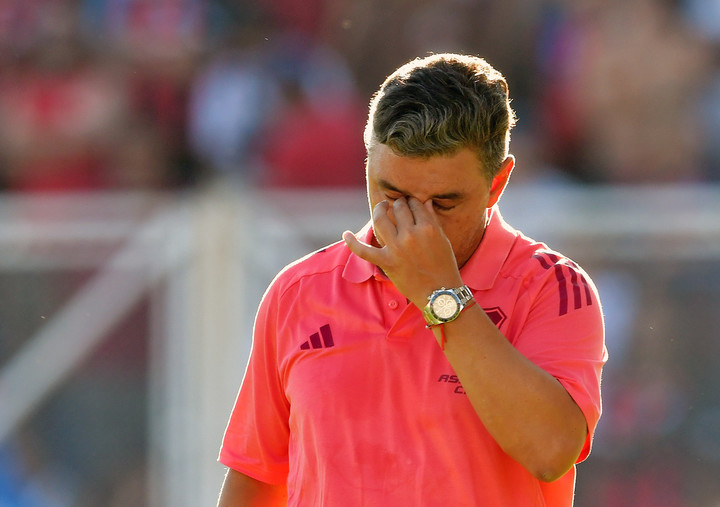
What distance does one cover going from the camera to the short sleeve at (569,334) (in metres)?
2.05

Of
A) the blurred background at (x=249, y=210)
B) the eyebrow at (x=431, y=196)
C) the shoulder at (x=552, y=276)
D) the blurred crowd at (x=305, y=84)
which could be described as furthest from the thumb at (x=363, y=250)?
the blurred crowd at (x=305, y=84)

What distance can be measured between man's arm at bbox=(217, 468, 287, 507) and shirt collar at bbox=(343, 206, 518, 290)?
51cm

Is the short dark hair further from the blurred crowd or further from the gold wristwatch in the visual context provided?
the blurred crowd

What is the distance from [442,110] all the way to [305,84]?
16.3ft

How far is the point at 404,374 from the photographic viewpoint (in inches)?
83.1

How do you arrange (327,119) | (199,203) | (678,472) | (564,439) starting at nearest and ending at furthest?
1. (564,439)
2. (678,472)
3. (199,203)
4. (327,119)

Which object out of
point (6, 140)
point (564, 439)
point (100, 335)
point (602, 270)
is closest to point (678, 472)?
point (602, 270)

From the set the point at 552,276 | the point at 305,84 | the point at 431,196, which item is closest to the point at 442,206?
the point at 431,196

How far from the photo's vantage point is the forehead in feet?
6.93

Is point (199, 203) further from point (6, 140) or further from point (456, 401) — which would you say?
point (456, 401)

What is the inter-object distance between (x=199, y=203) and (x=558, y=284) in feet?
10.9

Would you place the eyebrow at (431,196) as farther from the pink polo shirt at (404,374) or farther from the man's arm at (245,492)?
the man's arm at (245,492)

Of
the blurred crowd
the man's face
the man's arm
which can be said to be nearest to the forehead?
the man's face

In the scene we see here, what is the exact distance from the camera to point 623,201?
496cm
